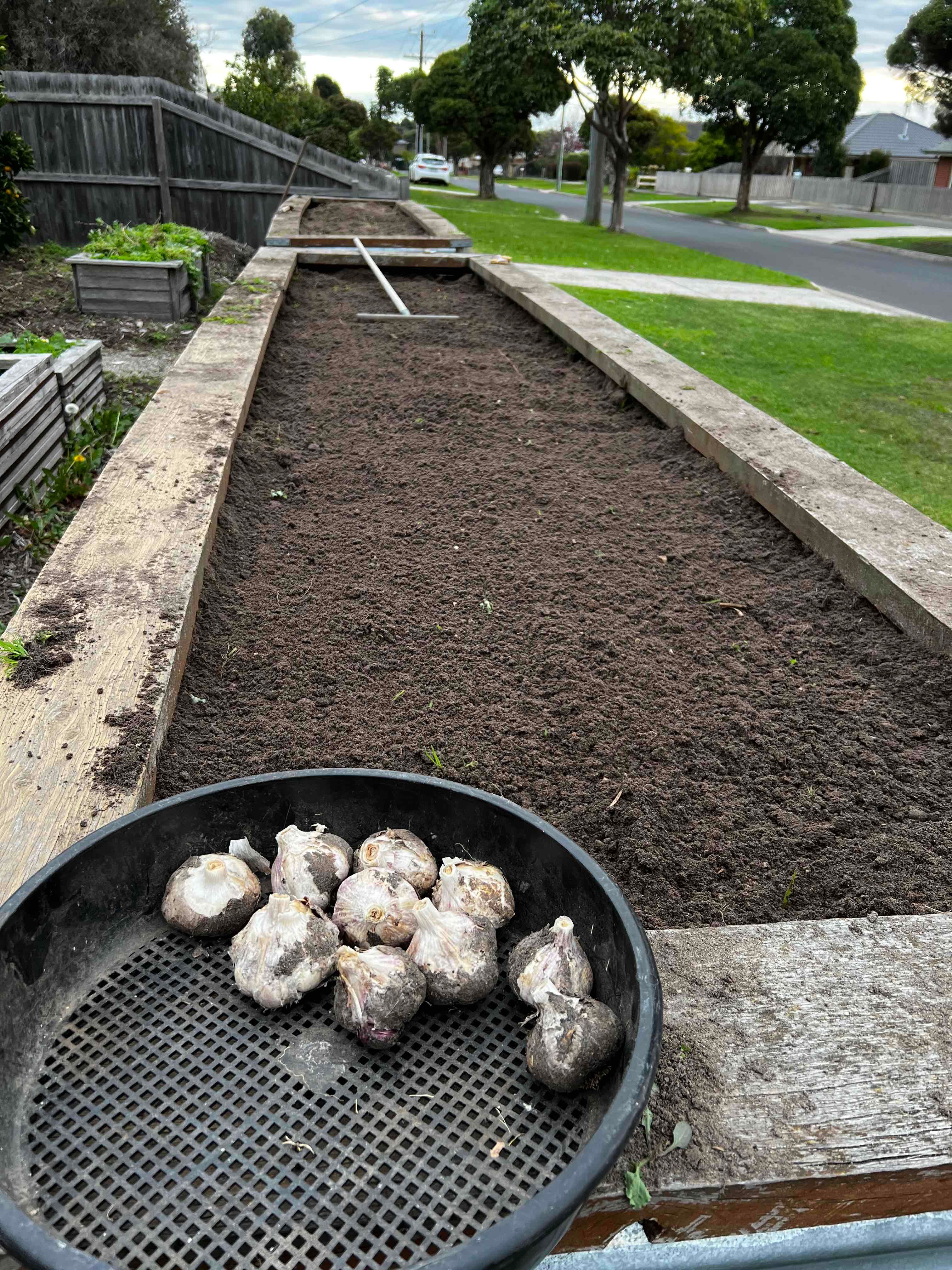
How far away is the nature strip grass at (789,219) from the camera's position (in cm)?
2833

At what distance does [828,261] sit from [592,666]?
1863 centimetres

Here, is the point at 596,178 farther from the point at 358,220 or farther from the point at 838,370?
the point at 838,370

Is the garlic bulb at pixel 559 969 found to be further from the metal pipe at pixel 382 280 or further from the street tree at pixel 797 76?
the street tree at pixel 797 76

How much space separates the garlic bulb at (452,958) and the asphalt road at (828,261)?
12.0 metres

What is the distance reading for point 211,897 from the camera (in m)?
1.43

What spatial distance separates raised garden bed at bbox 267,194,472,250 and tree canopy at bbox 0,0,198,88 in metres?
6.05

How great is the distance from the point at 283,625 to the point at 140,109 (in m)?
13.1

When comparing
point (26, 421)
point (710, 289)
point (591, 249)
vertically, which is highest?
point (591, 249)

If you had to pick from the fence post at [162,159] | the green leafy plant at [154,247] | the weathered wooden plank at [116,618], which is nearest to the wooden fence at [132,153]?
the fence post at [162,159]

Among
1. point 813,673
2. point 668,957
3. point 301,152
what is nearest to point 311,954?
point 668,957

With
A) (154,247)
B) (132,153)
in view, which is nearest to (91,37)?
(132,153)

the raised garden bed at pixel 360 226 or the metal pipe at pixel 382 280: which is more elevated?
the raised garden bed at pixel 360 226

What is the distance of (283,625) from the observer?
2660mm

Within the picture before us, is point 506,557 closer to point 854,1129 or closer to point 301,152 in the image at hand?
point 854,1129
